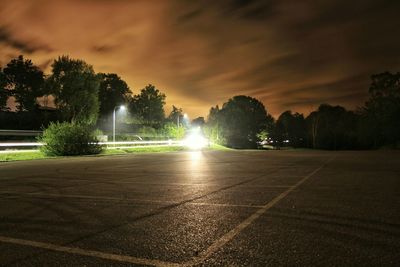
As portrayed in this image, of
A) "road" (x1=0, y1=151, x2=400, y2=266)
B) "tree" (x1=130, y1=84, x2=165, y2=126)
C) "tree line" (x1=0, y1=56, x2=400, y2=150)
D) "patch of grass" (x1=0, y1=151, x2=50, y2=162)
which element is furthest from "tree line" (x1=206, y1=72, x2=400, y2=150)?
"road" (x1=0, y1=151, x2=400, y2=266)

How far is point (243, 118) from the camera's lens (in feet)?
351

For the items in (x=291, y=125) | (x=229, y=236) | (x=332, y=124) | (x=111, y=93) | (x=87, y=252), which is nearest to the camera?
(x=87, y=252)

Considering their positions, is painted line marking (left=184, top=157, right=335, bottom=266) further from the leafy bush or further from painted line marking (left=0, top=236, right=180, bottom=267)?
the leafy bush

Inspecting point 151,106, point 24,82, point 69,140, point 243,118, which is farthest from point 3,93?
point 243,118

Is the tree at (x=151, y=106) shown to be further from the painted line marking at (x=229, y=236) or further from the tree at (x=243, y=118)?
the painted line marking at (x=229, y=236)

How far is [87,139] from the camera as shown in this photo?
34.5 m

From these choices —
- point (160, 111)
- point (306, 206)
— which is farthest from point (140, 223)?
point (160, 111)

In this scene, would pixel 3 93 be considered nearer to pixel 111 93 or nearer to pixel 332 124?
pixel 111 93

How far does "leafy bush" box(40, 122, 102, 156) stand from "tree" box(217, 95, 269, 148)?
2672 inches

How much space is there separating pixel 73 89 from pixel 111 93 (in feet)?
107

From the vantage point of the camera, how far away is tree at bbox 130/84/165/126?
103562 millimetres

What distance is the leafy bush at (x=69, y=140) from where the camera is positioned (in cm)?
3192

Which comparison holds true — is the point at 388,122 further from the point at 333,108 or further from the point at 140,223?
the point at 140,223

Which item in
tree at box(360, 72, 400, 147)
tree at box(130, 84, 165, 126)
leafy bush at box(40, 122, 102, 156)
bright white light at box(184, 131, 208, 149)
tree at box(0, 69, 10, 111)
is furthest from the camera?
Answer: tree at box(130, 84, 165, 126)
